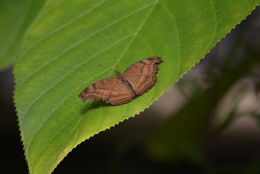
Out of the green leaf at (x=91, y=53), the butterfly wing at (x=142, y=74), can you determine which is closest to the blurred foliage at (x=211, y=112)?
the butterfly wing at (x=142, y=74)

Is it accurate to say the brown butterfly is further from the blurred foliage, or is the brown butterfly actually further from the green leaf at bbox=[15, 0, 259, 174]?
the blurred foliage

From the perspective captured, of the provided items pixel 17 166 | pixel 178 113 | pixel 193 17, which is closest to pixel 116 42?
pixel 193 17

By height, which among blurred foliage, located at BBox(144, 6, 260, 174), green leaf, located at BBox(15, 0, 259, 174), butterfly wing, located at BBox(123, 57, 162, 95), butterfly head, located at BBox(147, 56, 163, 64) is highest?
green leaf, located at BBox(15, 0, 259, 174)

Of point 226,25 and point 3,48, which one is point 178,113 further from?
point 226,25

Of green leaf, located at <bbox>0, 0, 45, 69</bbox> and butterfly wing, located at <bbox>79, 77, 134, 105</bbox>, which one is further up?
green leaf, located at <bbox>0, 0, 45, 69</bbox>

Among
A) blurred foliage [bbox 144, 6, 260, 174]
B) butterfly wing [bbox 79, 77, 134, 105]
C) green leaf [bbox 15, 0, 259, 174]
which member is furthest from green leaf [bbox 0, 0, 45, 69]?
blurred foliage [bbox 144, 6, 260, 174]

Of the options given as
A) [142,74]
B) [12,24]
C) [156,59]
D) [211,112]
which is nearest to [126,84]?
[142,74]
